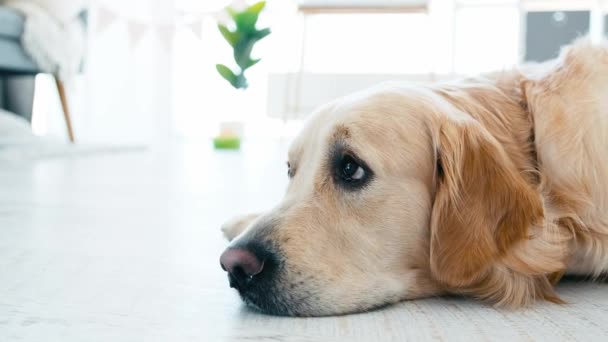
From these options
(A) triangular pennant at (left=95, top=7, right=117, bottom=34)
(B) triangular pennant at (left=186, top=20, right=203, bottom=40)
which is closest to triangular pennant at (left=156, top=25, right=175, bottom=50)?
(B) triangular pennant at (left=186, top=20, right=203, bottom=40)

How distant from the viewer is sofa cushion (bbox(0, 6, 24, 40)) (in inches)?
219

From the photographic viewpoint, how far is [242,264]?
1.25 metres

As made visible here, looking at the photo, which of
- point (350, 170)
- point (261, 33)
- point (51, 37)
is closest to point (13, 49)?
point (51, 37)

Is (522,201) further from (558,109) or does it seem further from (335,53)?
(335,53)

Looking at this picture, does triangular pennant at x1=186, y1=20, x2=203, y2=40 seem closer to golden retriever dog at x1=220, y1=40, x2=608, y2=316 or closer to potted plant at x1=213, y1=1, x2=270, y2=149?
potted plant at x1=213, y1=1, x2=270, y2=149

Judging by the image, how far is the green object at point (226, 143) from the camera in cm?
739

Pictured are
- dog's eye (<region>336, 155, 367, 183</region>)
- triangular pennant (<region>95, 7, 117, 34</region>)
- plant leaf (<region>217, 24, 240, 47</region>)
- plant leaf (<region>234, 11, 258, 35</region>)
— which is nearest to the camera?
dog's eye (<region>336, 155, 367, 183</region>)

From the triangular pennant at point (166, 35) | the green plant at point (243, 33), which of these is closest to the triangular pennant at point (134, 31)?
the triangular pennant at point (166, 35)

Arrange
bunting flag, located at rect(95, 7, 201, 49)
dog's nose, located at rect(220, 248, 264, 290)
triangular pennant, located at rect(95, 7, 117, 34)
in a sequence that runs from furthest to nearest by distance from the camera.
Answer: bunting flag, located at rect(95, 7, 201, 49)
triangular pennant, located at rect(95, 7, 117, 34)
dog's nose, located at rect(220, 248, 264, 290)

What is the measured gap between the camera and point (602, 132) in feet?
4.81

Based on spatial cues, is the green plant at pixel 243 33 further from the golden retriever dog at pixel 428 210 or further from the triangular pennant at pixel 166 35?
the golden retriever dog at pixel 428 210

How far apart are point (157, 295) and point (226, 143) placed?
6.06 metres

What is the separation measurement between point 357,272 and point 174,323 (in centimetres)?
37

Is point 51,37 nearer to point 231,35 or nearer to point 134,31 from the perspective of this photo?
point 231,35
